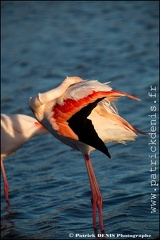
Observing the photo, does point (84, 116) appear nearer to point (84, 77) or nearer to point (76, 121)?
point (76, 121)

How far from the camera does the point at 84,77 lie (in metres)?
10.8

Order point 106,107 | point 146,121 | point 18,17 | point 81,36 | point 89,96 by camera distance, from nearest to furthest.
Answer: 1. point 89,96
2. point 106,107
3. point 146,121
4. point 81,36
5. point 18,17

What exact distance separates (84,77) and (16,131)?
9.55 feet

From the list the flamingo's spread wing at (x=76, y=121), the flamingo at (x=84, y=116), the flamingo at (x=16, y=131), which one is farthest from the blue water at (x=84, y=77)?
the flamingo's spread wing at (x=76, y=121)

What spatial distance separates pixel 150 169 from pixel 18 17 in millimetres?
7773

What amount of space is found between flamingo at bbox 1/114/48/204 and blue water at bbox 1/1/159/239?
1.23 feet

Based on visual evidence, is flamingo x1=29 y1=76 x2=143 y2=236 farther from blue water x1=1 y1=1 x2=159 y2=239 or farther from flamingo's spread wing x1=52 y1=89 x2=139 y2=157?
blue water x1=1 y1=1 x2=159 y2=239

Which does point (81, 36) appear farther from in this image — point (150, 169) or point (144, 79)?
point (150, 169)

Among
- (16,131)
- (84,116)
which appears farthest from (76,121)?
(16,131)

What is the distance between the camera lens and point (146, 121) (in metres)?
8.99

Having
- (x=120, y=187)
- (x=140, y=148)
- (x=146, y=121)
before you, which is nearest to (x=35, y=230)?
(x=120, y=187)

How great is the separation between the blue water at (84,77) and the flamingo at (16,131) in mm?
375

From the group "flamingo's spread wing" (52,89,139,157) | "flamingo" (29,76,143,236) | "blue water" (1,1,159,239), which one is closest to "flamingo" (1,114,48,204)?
"blue water" (1,1,159,239)

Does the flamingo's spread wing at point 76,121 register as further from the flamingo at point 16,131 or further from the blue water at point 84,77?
the flamingo at point 16,131
